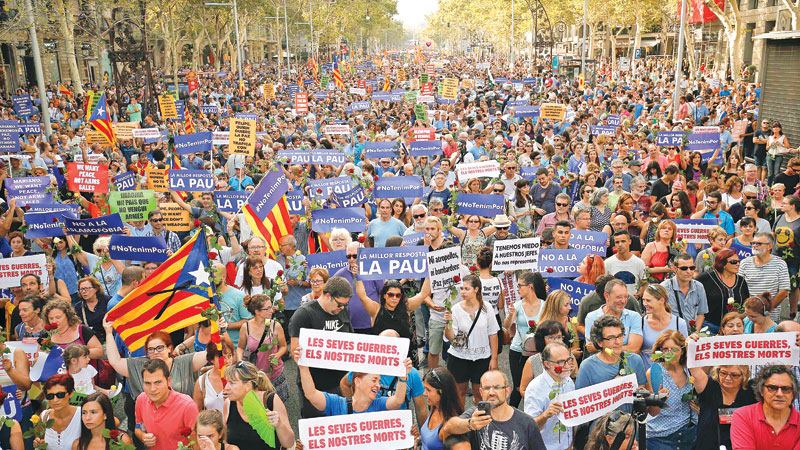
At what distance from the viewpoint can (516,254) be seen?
24.6ft

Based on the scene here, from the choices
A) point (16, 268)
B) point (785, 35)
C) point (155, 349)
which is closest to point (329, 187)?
point (16, 268)

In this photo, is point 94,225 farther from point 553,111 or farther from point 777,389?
point 553,111

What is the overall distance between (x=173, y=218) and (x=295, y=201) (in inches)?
61.5

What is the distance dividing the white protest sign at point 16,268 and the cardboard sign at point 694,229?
22.1ft

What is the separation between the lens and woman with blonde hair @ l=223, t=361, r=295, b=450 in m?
5.02

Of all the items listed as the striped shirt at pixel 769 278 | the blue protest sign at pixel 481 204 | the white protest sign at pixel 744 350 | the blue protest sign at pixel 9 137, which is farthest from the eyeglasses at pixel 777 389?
the blue protest sign at pixel 9 137

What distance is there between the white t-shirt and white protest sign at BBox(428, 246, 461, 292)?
737mm

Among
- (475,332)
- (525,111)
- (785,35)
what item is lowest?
(475,332)

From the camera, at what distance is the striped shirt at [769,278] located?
731 centimetres

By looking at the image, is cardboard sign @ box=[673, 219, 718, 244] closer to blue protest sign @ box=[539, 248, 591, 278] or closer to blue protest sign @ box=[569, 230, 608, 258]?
blue protest sign @ box=[569, 230, 608, 258]

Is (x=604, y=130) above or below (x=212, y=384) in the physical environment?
above

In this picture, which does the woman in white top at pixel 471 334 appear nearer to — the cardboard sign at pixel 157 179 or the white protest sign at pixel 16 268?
the white protest sign at pixel 16 268

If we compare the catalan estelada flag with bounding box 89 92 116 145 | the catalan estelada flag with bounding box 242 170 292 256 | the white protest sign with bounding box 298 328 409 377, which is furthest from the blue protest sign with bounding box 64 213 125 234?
the catalan estelada flag with bounding box 89 92 116 145

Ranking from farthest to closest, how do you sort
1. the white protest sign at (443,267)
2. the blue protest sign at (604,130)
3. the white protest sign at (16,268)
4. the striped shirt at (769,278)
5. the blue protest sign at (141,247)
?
1. the blue protest sign at (604,130)
2. the blue protest sign at (141,247)
3. the white protest sign at (16,268)
4. the striped shirt at (769,278)
5. the white protest sign at (443,267)
